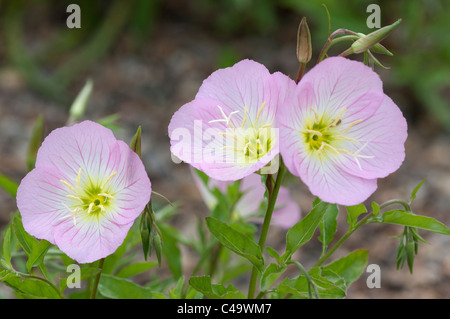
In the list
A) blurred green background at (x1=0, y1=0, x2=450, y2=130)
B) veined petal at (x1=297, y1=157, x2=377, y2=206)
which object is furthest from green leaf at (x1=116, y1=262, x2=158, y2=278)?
blurred green background at (x1=0, y1=0, x2=450, y2=130)

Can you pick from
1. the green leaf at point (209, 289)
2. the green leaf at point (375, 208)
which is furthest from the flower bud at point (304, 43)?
the green leaf at point (209, 289)

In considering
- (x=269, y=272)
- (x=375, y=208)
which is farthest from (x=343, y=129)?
(x=269, y=272)

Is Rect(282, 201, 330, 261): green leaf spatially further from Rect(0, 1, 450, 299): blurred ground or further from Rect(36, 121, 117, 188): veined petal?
Rect(0, 1, 450, 299): blurred ground

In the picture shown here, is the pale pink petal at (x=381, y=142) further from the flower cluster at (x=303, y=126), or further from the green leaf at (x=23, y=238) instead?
the green leaf at (x=23, y=238)

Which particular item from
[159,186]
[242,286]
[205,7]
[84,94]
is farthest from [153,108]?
[84,94]

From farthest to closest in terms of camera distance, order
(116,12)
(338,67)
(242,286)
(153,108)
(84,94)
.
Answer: (116,12) < (153,108) < (242,286) < (84,94) < (338,67)
